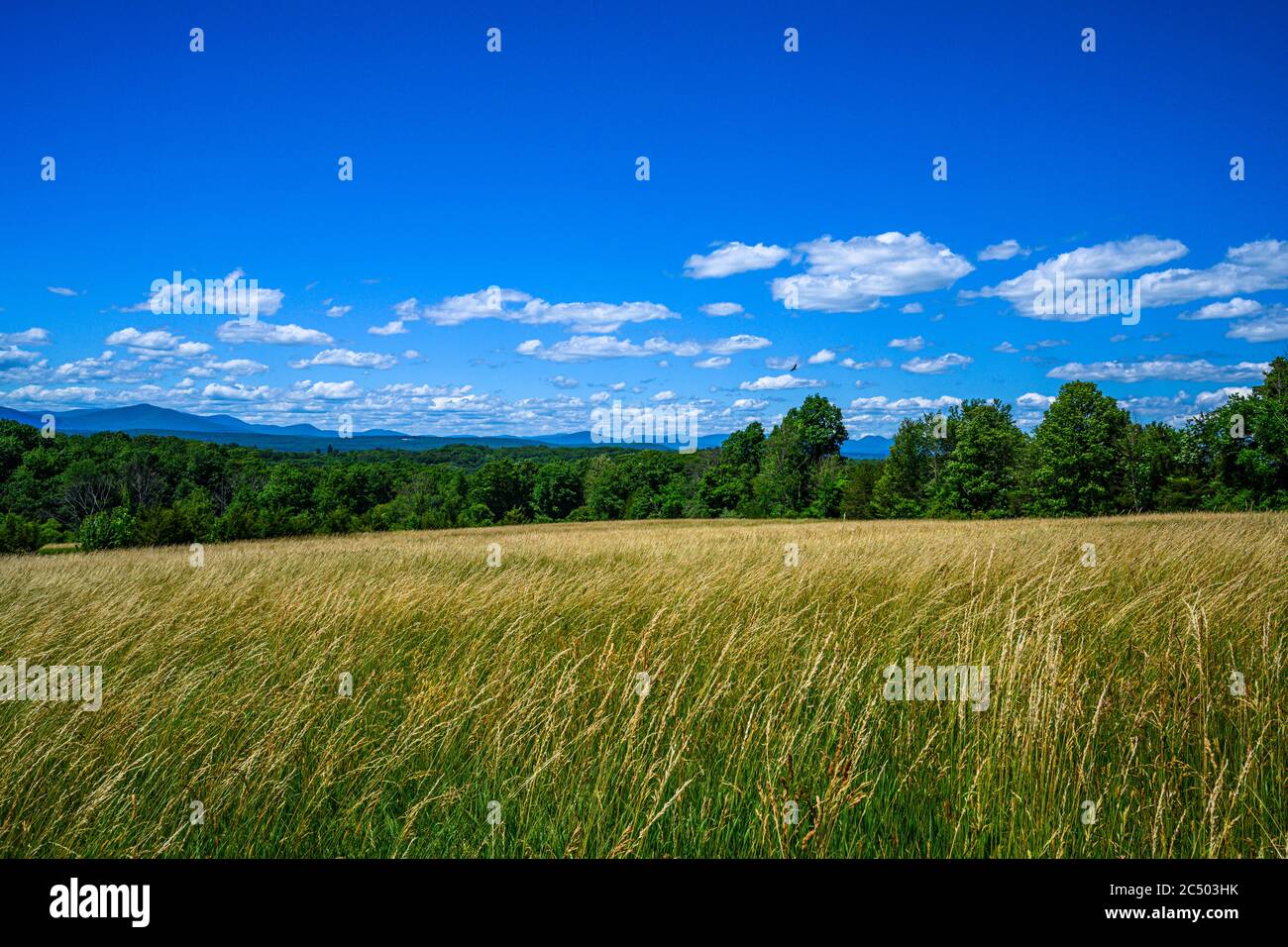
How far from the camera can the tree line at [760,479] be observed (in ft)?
114

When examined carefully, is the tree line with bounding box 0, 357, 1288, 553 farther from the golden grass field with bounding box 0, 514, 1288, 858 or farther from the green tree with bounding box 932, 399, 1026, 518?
the golden grass field with bounding box 0, 514, 1288, 858

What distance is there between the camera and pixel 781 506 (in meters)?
61.6

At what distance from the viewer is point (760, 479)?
62938 millimetres

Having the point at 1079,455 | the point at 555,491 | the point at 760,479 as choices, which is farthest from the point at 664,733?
the point at 555,491

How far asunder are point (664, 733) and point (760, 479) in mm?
61217

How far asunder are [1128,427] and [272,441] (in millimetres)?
116639

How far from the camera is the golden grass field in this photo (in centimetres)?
221

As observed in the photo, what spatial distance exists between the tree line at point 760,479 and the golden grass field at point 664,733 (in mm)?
25796

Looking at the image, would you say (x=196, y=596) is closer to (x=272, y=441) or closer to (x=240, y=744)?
(x=240, y=744)

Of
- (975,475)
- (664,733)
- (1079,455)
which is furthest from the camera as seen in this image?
(975,475)

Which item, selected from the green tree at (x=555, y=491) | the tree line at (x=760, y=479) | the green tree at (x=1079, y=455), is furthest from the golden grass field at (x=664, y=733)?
the green tree at (x=555, y=491)

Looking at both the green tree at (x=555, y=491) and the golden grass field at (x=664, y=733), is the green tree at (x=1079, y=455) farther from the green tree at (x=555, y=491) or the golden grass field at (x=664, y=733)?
the green tree at (x=555, y=491)

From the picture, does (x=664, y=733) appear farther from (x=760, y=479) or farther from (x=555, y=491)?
(x=555, y=491)
